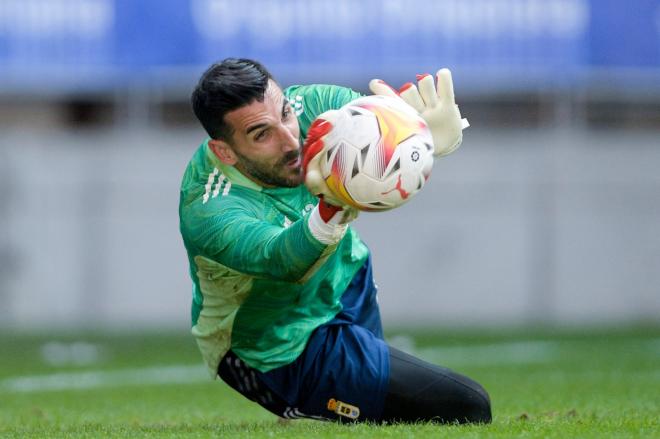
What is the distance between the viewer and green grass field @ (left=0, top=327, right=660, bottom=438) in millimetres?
7570

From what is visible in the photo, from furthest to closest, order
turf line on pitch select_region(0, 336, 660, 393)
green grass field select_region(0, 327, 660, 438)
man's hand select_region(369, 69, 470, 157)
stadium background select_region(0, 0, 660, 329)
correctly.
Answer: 1. stadium background select_region(0, 0, 660, 329)
2. turf line on pitch select_region(0, 336, 660, 393)
3. green grass field select_region(0, 327, 660, 438)
4. man's hand select_region(369, 69, 470, 157)

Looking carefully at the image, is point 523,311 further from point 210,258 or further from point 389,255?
point 210,258

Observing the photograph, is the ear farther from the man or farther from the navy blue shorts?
the navy blue shorts

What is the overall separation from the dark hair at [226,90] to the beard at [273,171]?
0.16 metres

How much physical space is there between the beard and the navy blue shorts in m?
0.94

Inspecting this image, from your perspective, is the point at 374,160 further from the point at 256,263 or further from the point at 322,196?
the point at 256,263

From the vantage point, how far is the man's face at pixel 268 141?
7227 millimetres

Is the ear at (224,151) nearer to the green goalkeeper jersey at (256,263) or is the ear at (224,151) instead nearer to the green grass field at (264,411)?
the green goalkeeper jersey at (256,263)

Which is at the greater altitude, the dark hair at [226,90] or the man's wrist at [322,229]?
the dark hair at [226,90]

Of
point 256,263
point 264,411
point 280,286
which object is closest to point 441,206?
point 264,411

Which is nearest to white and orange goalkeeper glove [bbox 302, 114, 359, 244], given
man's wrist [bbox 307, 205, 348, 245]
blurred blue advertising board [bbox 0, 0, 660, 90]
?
man's wrist [bbox 307, 205, 348, 245]

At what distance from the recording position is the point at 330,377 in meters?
7.70

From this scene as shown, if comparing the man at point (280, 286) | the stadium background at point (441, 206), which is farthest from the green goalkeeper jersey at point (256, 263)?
the stadium background at point (441, 206)

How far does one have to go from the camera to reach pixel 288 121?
7.32 metres
